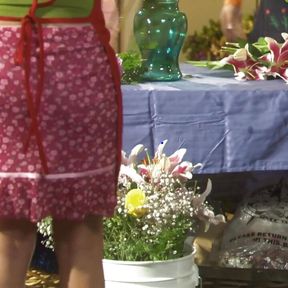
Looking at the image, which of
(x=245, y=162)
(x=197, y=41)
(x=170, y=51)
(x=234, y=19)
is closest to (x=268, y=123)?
(x=245, y=162)

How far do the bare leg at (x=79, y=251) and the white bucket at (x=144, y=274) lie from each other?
0.59 meters

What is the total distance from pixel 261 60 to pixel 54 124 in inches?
42.3

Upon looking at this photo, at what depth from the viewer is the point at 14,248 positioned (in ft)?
4.50

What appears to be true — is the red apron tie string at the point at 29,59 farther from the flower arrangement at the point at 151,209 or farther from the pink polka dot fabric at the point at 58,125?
the flower arrangement at the point at 151,209

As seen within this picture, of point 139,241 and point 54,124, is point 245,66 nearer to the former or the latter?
point 139,241

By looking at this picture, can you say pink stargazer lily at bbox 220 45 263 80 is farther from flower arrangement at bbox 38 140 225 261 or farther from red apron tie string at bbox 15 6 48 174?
red apron tie string at bbox 15 6 48 174

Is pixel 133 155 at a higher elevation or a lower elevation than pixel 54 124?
lower

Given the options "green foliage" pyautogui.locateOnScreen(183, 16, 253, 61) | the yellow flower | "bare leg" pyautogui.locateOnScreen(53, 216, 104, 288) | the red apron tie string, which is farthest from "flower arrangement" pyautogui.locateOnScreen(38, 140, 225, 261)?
"green foliage" pyautogui.locateOnScreen(183, 16, 253, 61)

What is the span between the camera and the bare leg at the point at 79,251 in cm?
140

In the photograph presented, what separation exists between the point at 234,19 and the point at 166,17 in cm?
40

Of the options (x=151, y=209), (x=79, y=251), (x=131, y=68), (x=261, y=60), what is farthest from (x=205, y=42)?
(x=79, y=251)

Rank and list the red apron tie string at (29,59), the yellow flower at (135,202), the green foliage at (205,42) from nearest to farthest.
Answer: the red apron tie string at (29,59) < the yellow flower at (135,202) < the green foliage at (205,42)

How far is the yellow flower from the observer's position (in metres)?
2.01

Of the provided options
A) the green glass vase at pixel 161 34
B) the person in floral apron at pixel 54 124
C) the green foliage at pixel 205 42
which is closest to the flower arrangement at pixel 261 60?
the green glass vase at pixel 161 34
